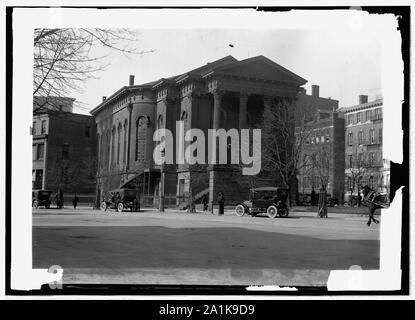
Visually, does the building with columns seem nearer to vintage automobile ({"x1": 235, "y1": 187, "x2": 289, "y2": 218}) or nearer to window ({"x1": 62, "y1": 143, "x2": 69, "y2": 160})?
window ({"x1": 62, "y1": 143, "x2": 69, "y2": 160})

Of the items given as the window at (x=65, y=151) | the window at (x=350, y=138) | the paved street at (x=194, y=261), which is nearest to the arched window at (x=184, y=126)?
the paved street at (x=194, y=261)

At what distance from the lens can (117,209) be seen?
40.7 ft

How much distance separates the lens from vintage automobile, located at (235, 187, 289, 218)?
11.5 m

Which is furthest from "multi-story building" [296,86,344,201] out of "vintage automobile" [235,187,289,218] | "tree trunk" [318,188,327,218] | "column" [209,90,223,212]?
"tree trunk" [318,188,327,218]

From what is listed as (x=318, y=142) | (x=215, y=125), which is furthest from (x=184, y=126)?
(x=318, y=142)

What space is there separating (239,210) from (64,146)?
746 cm

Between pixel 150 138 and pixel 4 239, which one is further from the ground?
pixel 150 138

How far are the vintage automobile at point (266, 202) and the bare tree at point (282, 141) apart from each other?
1.42 ft

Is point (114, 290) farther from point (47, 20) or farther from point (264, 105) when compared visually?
point (264, 105)

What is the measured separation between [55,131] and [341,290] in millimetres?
6182
